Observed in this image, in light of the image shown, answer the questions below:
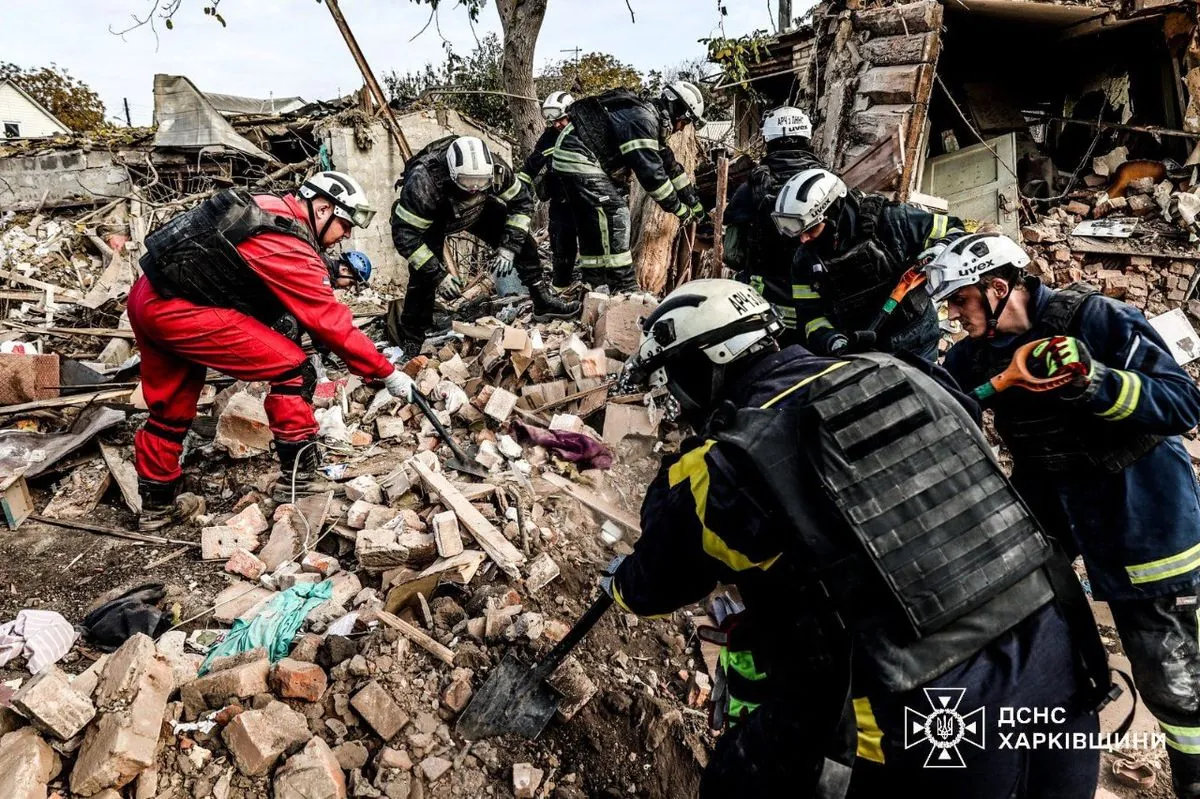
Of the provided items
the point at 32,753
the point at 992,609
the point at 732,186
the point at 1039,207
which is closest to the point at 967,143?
the point at 1039,207

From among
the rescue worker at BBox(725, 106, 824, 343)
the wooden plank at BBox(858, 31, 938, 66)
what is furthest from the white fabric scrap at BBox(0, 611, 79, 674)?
the wooden plank at BBox(858, 31, 938, 66)

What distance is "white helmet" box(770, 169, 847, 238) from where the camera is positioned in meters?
3.69

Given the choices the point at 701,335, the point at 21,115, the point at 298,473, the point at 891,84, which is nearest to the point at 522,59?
the point at 891,84

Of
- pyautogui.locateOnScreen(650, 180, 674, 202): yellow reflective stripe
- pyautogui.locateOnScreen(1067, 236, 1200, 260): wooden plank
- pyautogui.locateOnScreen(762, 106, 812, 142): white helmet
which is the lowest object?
pyautogui.locateOnScreen(1067, 236, 1200, 260): wooden plank

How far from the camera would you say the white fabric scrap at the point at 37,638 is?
2.80m

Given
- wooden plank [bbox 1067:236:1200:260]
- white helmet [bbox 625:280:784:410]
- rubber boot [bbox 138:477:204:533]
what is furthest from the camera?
wooden plank [bbox 1067:236:1200:260]

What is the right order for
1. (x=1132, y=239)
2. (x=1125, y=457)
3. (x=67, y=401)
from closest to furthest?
1. (x=1125, y=457)
2. (x=67, y=401)
3. (x=1132, y=239)

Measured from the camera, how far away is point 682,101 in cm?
569

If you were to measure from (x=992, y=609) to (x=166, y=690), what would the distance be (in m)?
2.60

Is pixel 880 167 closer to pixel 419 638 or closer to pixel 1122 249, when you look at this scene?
pixel 1122 249

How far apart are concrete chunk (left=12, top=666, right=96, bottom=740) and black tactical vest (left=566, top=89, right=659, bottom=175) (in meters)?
4.96

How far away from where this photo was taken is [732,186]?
22.3 feet

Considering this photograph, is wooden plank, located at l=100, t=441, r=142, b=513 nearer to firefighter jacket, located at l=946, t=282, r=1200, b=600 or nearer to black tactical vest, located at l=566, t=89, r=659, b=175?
black tactical vest, located at l=566, t=89, r=659, b=175

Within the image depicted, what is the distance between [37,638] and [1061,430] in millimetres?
4138
